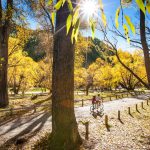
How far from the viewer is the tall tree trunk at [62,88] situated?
9.54 metres

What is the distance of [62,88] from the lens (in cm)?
959

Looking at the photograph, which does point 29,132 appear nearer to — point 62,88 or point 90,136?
point 90,136

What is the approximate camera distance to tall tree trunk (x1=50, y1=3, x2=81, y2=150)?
9.54m

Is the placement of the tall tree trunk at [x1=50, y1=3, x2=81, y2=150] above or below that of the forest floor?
above

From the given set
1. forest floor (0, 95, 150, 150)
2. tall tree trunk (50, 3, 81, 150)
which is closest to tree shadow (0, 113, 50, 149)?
forest floor (0, 95, 150, 150)

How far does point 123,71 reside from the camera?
5603cm

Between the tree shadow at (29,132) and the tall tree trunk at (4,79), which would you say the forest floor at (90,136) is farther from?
the tall tree trunk at (4,79)

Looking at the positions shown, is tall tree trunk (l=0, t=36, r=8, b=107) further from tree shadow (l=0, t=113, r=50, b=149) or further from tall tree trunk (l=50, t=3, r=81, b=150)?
tall tree trunk (l=50, t=3, r=81, b=150)

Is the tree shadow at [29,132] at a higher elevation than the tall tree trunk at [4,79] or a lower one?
lower

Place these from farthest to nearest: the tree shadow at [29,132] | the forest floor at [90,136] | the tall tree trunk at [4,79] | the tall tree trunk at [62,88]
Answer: the tall tree trunk at [4,79] → the tree shadow at [29,132] → the forest floor at [90,136] → the tall tree trunk at [62,88]

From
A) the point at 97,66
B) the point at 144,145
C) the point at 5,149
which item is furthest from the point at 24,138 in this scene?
the point at 97,66

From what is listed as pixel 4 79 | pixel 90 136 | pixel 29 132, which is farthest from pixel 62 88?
pixel 4 79

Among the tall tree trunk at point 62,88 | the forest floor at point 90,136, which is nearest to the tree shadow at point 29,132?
the forest floor at point 90,136

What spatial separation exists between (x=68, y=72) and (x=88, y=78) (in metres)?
56.1
